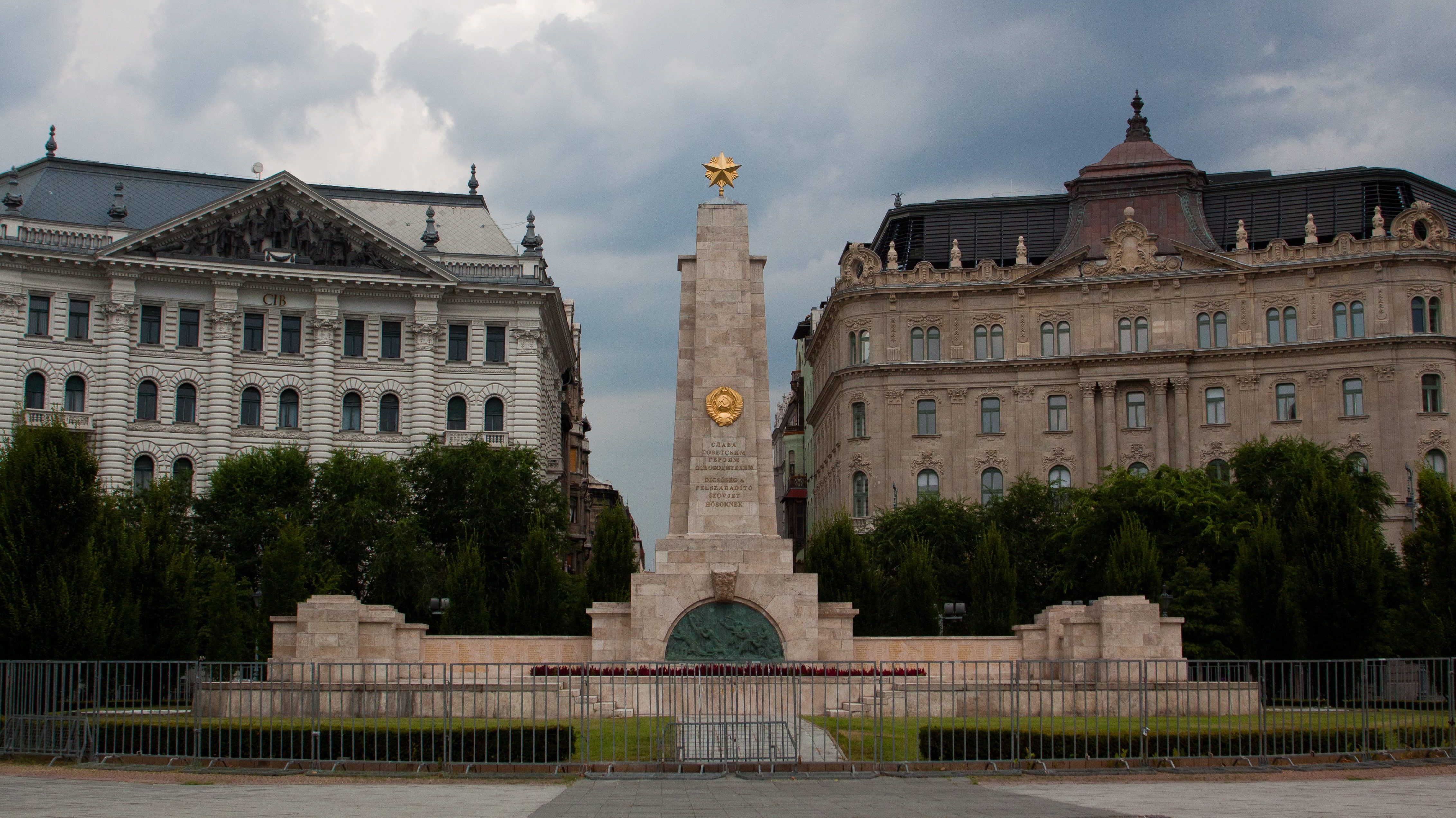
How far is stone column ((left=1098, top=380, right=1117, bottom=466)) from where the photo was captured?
243ft

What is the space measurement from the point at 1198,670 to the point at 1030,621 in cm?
3266

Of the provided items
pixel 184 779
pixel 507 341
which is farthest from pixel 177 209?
pixel 184 779

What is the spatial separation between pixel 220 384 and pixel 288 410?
298 centimetres

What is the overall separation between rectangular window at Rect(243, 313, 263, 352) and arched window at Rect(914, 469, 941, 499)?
99.9ft

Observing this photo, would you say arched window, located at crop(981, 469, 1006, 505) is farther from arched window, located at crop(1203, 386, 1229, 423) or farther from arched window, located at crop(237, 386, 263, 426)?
arched window, located at crop(237, 386, 263, 426)

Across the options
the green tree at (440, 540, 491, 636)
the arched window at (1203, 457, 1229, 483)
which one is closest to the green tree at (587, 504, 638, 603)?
the green tree at (440, 540, 491, 636)

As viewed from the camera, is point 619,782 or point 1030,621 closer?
point 619,782

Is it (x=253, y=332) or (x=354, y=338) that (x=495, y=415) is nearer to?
(x=354, y=338)

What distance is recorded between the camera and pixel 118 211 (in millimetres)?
65312

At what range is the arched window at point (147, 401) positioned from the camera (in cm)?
6431

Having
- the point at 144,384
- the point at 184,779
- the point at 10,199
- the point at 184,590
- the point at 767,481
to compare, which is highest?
the point at 10,199

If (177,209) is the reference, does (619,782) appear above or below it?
below

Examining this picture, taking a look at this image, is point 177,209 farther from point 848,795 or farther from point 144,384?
point 848,795

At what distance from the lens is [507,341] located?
225ft
